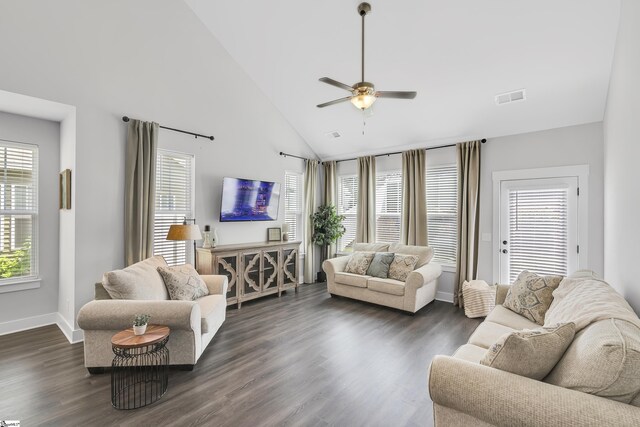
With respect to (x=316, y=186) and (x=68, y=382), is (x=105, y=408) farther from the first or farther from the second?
(x=316, y=186)

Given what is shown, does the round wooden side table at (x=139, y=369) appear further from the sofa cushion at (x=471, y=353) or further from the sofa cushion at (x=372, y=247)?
the sofa cushion at (x=372, y=247)

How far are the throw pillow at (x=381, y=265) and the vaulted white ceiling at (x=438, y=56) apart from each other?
211 cm

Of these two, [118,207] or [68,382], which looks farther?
[118,207]

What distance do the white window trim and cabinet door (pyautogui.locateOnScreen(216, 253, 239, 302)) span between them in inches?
157

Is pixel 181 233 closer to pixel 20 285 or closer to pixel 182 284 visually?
pixel 182 284

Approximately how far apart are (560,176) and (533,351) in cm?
374

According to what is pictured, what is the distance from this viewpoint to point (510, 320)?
2762 mm

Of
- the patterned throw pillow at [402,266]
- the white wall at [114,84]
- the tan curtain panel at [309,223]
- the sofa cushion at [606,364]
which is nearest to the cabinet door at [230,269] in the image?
the white wall at [114,84]

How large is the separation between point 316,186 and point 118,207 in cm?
376

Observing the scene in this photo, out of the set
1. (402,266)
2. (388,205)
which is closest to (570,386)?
(402,266)

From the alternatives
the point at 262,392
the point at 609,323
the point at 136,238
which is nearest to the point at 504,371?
the point at 609,323

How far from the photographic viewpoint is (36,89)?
Answer: 318cm

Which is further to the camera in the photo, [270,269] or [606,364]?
[270,269]

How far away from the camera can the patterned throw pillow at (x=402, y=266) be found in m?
4.64
